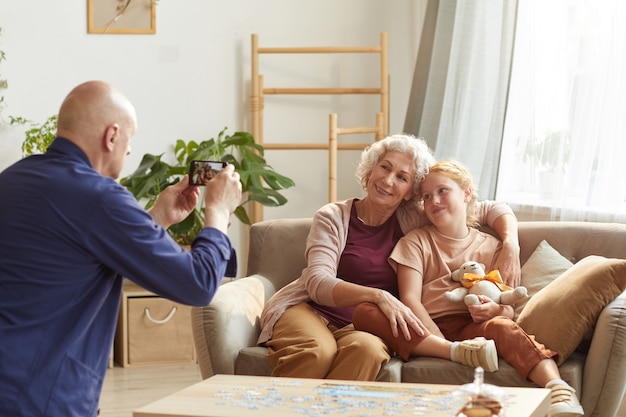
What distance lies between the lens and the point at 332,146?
451cm

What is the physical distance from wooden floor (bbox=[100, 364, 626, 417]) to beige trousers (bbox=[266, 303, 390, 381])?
3.59ft

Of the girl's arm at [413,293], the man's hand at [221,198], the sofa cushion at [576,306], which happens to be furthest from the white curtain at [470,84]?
the man's hand at [221,198]

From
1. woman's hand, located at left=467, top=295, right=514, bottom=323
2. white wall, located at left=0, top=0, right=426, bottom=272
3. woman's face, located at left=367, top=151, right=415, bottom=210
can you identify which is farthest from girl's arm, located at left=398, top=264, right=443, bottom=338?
white wall, located at left=0, top=0, right=426, bottom=272

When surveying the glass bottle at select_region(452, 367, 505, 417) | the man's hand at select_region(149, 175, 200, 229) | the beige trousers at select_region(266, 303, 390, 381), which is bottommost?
the beige trousers at select_region(266, 303, 390, 381)

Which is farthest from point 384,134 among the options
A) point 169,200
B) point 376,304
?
point 169,200

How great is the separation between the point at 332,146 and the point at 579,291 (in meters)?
1.95

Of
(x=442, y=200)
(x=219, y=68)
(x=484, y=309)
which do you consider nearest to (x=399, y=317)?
(x=484, y=309)

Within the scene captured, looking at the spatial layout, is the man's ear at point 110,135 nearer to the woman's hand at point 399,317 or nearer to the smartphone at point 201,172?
the smartphone at point 201,172

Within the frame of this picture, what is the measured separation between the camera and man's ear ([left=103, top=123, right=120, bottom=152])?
188 centimetres

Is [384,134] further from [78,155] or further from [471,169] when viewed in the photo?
[78,155]

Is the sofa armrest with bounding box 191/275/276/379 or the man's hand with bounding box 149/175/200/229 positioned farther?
the sofa armrest with bounding box 191/275/276/379

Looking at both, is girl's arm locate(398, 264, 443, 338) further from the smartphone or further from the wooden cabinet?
the wooden cabinet

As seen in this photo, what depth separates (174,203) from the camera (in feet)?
7.45

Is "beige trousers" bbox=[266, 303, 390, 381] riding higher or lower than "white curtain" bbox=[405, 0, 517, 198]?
lower
